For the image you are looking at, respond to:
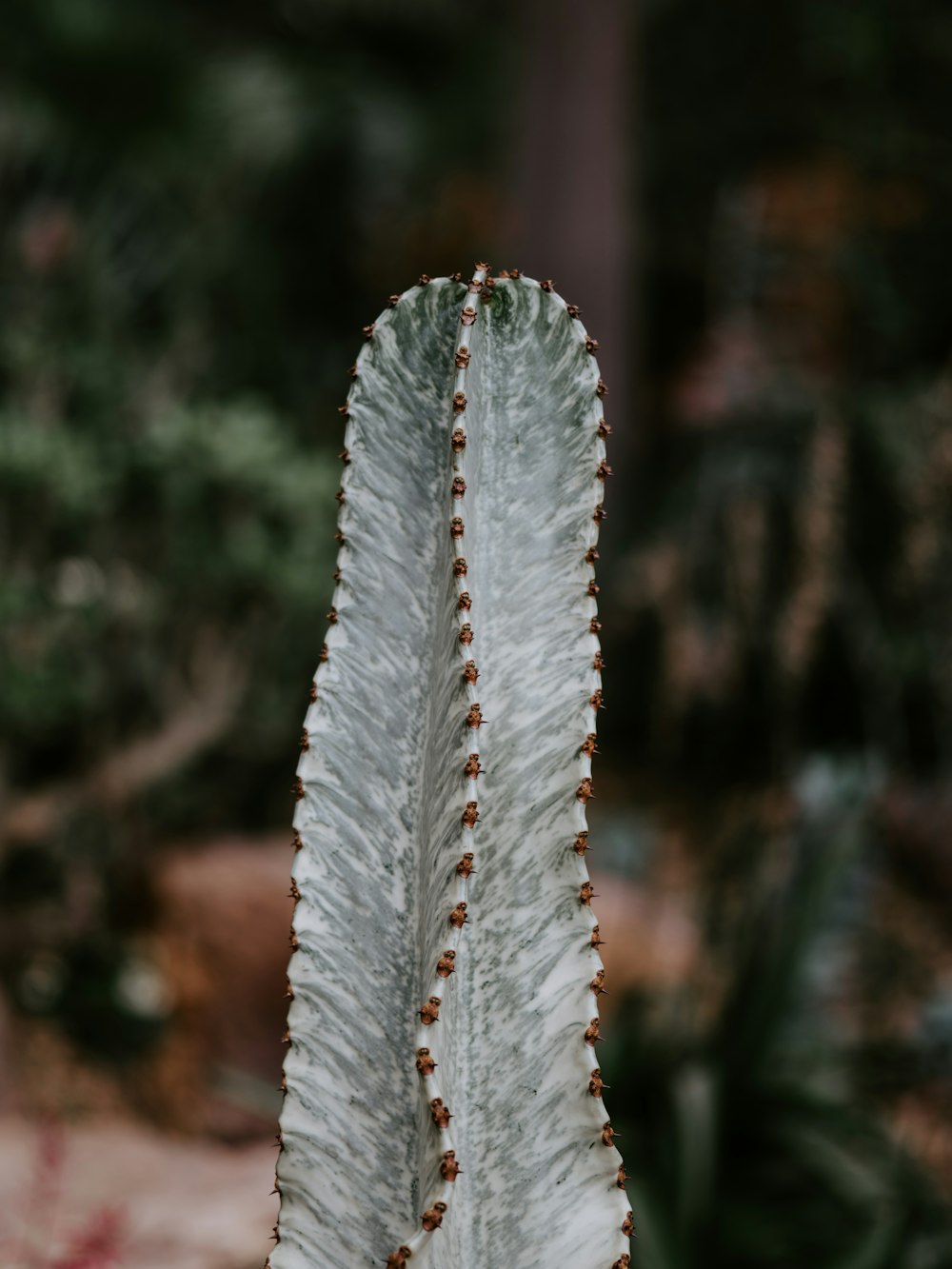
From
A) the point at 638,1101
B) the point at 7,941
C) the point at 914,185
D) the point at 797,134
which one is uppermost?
the point at 797,134

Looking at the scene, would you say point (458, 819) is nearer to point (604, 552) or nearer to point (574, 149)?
point (604, 552)

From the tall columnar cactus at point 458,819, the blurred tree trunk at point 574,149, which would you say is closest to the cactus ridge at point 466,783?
the tall columnar cactus at point 458,819

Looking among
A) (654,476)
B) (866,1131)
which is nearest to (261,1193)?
(866,1131)

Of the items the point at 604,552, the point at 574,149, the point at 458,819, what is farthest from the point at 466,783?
the point at 574,149

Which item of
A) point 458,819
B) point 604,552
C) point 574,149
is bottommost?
point 458,819

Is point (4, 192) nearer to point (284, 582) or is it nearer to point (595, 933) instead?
point (284, 582)

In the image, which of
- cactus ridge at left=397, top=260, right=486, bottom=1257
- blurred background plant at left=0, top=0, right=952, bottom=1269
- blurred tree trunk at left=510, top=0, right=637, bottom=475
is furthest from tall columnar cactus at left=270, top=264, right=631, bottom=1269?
blurred tree trunk at left=510, top=0, right=637, bottom=475

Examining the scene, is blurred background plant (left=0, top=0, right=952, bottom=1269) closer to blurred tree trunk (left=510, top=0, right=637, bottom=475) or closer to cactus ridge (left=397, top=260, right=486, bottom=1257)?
blurred tree trunk (left=510, top=0, right=637, bottom=475)
